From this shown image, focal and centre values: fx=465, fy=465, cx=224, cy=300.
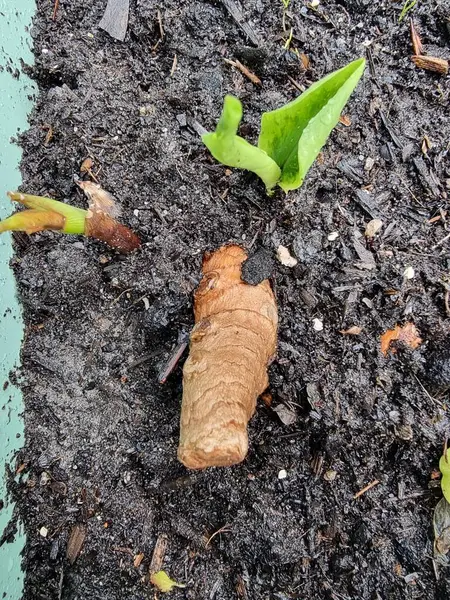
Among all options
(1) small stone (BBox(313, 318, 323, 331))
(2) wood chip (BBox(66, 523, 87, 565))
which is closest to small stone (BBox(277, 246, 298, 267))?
(1) small stone (BBox(313, 318, 323, 331))

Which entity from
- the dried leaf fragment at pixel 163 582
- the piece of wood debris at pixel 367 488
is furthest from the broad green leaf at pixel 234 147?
the dried leaf fragment at pixel 163 582

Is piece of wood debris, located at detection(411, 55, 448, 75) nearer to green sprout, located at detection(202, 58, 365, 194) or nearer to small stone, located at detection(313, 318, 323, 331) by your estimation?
green sprout, located at detection(202, 58, 365, 194)

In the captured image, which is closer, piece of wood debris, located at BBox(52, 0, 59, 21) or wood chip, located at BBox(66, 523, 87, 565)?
wood chip, located at BBox(66, 523, 87, 565)

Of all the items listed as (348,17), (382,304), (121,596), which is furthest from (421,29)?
(121,596)

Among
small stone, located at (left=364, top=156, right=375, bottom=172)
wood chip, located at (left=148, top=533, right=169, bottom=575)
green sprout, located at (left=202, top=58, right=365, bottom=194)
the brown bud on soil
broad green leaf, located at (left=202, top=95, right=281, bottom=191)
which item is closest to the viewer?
broad green leaf, located at (left=202, top=95, right=281, bottom=191)

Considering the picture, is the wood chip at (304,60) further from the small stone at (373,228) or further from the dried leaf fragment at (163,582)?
the dried leaf fragment at (163,582)
